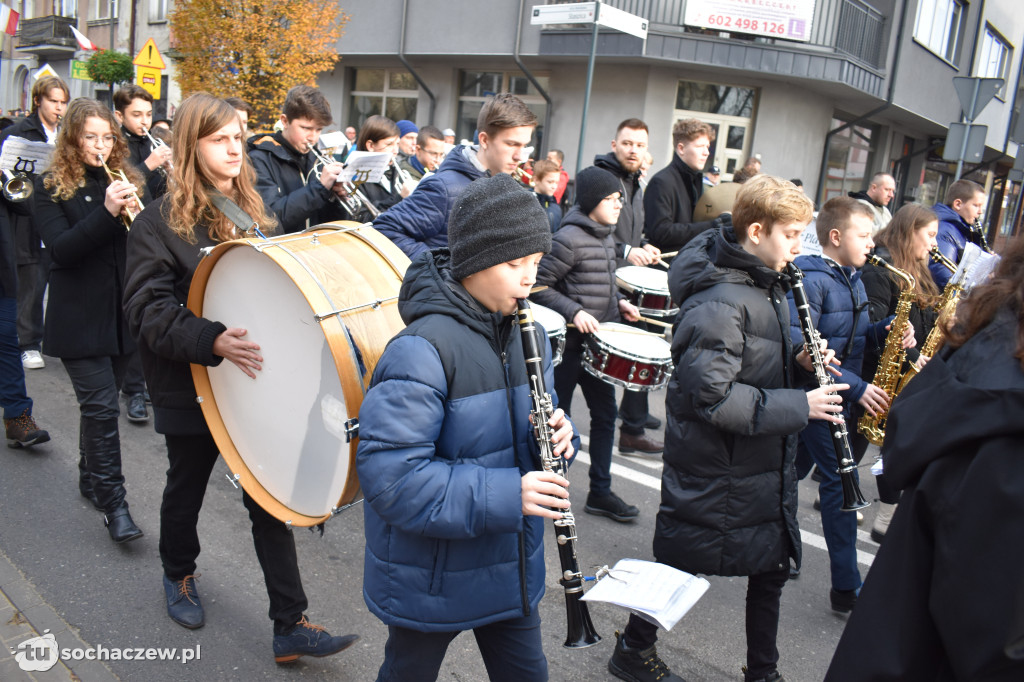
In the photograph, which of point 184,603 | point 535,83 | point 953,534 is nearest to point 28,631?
point 184,603

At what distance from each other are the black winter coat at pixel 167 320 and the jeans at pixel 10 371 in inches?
90.8

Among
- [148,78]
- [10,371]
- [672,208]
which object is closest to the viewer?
[10,371]

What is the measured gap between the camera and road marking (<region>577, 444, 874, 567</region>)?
4.39 metres

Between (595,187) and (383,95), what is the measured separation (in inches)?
672

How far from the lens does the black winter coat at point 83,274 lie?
3594 mm

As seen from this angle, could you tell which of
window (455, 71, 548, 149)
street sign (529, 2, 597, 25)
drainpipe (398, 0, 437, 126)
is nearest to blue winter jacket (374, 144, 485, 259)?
street sign (529, 2, 597, 25)

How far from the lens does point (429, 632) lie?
201 centimetres

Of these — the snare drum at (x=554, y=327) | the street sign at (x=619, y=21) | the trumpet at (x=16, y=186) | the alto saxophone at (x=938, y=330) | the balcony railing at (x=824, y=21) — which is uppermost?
the balcony railing at (x=824, y=21)

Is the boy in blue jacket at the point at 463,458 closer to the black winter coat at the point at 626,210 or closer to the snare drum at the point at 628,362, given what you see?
the snare drum at the point at 628,362

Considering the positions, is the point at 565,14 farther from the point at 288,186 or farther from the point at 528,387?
the point at 528,387

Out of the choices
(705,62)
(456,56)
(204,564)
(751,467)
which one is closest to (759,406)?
(751,467)

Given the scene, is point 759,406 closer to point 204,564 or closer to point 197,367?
point 197,367

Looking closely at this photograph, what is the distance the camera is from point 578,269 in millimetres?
4406

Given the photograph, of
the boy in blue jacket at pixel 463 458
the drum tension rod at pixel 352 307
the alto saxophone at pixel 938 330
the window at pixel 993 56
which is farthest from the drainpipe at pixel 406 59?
the boy in blue jacket at pixel 463 458
